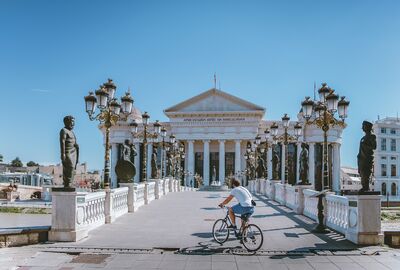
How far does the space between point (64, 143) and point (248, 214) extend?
5.62 meters

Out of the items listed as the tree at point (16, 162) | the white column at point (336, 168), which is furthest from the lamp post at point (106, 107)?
the tree at point (16, 162)

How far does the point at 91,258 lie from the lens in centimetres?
1009

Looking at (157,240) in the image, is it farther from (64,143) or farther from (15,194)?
(15,194)

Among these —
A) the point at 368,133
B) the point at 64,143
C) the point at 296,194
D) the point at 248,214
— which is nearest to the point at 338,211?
the point at 368,133

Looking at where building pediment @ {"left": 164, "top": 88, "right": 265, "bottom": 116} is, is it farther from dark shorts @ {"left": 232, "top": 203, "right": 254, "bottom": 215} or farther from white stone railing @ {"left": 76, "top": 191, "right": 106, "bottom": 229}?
dark shorts @ {"left": 232, "top": 203, "right": 254, "bottom": 215}

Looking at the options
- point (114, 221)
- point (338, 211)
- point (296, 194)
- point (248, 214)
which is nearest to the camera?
point (248, 214)

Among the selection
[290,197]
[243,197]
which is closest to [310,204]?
[290,197]

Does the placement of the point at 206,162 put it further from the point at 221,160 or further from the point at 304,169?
the point at 304,169

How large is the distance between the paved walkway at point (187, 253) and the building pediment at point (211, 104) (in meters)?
72.0

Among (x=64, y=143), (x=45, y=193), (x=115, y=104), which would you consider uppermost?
(x=115, y=104)

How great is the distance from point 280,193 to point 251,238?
16.3 meters

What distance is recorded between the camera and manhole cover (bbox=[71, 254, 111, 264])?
32.1 feet

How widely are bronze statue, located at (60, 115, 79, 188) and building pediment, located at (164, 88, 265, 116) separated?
240 ft

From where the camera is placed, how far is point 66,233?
12.0 m
